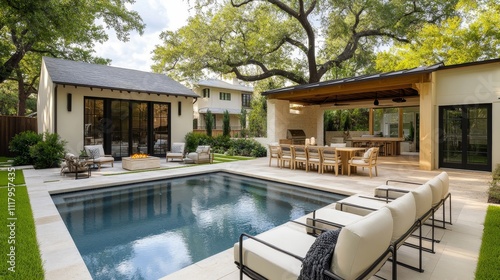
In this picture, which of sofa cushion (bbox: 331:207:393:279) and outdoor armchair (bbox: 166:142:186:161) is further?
outdoor armchair (bbox: 166:142:186:161)

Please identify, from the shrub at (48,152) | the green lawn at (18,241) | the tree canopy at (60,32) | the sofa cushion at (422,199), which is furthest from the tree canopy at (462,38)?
the shrub at (48,152)

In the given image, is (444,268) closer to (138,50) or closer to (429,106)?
(429,106)

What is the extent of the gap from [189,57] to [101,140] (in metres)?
8.79

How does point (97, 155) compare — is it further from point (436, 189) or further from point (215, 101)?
point (215, 101)

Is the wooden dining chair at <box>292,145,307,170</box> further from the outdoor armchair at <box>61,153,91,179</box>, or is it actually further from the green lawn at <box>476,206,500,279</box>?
the outdoor armchair at <box>61,153,91,179</box>

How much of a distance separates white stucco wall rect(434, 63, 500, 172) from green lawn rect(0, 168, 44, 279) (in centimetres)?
1157

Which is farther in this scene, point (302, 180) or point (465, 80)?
point (465, 80)

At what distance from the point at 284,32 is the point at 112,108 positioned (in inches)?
471

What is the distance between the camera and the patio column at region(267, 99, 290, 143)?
13836mm

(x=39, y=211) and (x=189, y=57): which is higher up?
(x=189, y=57)

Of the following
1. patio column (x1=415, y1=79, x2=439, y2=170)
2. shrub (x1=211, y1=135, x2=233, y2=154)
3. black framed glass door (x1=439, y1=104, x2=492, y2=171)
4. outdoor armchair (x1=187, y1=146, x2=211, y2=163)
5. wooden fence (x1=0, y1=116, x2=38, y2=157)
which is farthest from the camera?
shrub (x1=211, y1=135, x2=233, y2=154)

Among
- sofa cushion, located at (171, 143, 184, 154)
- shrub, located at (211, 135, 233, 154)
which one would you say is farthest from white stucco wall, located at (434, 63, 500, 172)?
sofa cushion, located at (171, 143, 184, 154)

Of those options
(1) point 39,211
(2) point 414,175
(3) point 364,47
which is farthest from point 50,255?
(3) point 364,47

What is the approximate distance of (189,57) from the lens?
18062mm
